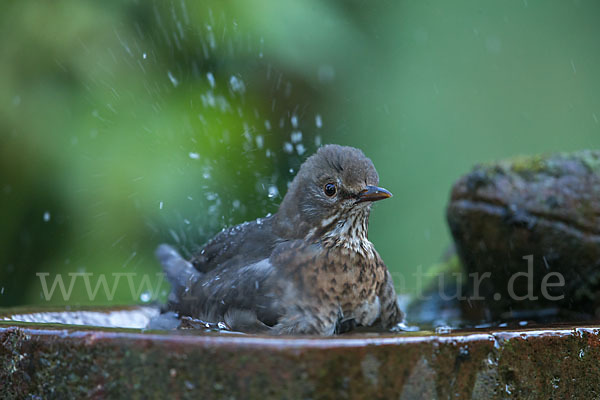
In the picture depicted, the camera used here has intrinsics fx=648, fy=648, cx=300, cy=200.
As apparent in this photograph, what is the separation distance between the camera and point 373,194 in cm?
267

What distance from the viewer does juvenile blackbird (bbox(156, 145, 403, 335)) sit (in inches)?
99.1

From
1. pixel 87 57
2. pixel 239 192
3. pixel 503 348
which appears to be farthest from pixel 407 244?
pixel 503 348

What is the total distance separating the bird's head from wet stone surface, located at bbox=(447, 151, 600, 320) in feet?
3.80

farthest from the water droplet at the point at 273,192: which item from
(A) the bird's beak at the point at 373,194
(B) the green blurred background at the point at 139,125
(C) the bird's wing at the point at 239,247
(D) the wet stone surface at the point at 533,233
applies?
(A) the bird's beak at the point at 373,194

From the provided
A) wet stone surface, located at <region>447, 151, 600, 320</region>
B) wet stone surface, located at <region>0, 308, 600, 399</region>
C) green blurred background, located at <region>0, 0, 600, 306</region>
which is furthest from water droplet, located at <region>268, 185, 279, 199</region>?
wet stone surface, located at <region>0, 308, 600, 399</region>

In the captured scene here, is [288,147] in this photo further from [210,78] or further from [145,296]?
[145,296]

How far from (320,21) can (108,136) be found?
1.67m

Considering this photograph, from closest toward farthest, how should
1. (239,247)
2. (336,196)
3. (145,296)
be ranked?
1. (336,196)
2. (239,247)
3. (145,296)

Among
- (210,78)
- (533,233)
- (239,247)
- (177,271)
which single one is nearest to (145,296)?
(177,271)

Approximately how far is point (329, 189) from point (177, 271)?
3.02ft

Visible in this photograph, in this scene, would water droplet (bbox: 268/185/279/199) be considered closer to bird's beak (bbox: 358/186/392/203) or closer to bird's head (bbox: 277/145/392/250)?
bird's head (bbox: 277/145/392/250)

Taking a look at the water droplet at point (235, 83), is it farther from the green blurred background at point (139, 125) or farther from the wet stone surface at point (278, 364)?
the wet stone surface at point (278, 364)

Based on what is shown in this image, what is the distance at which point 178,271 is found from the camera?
3.19 meters

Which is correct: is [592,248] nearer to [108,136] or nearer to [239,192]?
[239,192]
